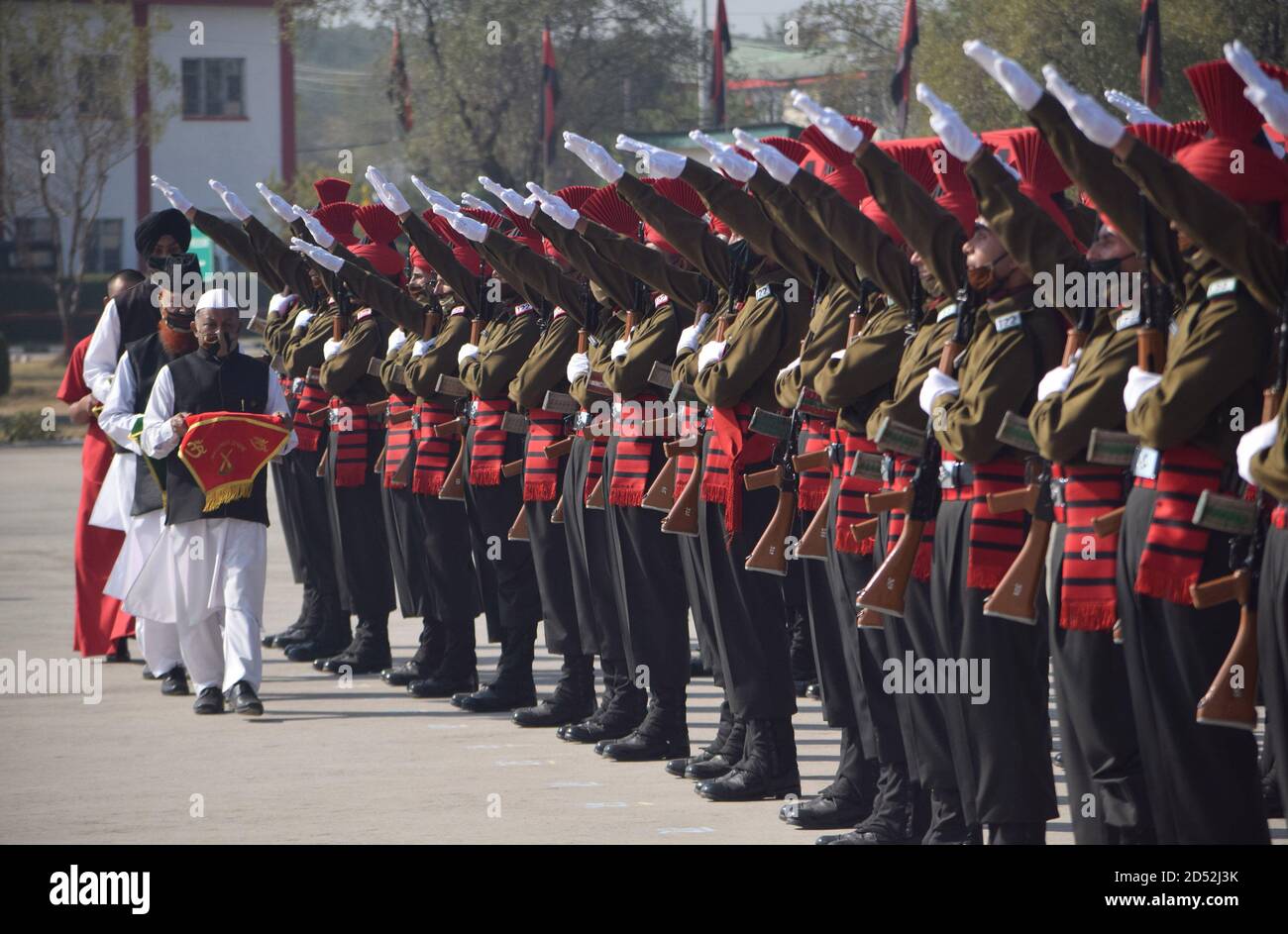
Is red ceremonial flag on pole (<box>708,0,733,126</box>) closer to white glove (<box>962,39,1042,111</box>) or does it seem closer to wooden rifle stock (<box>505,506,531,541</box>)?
wooden rifle stock (<box>505,506,531,541</box>)

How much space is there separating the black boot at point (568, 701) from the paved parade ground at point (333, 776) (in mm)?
97

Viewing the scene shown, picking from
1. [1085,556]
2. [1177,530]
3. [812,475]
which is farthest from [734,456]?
[1177,530]

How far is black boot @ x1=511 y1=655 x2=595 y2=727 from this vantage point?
9.05m

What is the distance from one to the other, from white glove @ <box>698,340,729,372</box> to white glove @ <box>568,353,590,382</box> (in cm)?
111

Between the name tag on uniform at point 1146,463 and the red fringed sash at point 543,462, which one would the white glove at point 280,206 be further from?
the name tag on uniform at point 1146,463

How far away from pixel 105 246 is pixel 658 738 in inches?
1440

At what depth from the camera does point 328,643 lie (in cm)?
1123

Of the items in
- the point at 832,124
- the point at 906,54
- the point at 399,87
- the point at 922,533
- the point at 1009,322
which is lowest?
the point at 922,533

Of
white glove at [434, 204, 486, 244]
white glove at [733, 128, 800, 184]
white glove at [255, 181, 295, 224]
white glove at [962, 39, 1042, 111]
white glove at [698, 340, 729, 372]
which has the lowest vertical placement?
white glove at [698, 340, 729, 372]

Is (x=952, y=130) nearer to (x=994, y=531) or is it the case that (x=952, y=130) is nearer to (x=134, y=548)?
(x=994, y=531)

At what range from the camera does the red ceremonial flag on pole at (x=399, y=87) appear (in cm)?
3325

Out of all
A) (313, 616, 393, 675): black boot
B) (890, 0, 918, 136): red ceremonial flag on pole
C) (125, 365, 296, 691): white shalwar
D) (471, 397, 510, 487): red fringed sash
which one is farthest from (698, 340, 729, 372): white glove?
(890, 0, 918, 136): red ceremonial flag on pole

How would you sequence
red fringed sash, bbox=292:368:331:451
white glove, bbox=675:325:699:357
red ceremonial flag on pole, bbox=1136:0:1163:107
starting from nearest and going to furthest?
white glove, bbox=675:325:699:357 < red fringed sash, bbox=292:368:331:451 < red ceremonial flag on pole, bbox=1136:0:1163:107

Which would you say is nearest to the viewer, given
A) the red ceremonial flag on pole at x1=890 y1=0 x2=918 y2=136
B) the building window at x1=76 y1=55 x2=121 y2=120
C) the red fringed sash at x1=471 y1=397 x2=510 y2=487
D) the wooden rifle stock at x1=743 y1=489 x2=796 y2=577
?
the wooden rifle stock at x1=743 y1=489 x2=796 y2=577
